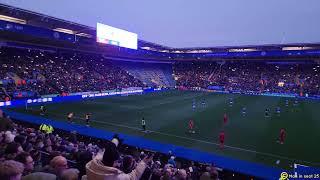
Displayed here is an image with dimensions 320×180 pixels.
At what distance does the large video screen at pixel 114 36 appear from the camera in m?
58.2

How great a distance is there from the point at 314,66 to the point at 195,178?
8730 centimetres

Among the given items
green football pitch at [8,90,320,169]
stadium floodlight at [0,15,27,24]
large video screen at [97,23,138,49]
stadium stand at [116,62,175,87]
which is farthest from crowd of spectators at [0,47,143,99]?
green football pitch at [8,90,320,169]

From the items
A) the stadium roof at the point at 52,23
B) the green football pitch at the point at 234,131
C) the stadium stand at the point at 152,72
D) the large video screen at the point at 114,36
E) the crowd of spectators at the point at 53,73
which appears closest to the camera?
the green football pitch at the point at 234,131

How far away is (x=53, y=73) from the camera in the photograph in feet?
185

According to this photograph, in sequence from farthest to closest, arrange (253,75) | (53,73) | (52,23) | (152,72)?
1. (152,72)
2. (253,75)
3. (53,73)
4. (52,23)

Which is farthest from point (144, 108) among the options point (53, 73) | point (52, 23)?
point (53, 73)

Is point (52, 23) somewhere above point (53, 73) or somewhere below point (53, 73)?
above

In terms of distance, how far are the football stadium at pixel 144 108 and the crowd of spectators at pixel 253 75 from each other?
347 millimetres

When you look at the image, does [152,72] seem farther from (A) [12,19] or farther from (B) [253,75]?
(A) [12,19]

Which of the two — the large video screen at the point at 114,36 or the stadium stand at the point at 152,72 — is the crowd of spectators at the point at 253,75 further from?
the large video screen at the point at 114,36

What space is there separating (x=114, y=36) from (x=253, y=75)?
171 feet

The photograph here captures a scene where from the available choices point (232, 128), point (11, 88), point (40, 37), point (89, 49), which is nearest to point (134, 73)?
point (89, 49)

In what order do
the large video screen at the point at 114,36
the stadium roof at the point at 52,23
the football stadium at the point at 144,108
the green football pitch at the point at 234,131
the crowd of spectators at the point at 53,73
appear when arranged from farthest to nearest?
the large video screen at the point at 114,36 < the crowd of spectators at the point at 53,73 < the stadium roof at the point at 52,23 < the green football pitch at the point at 234,131 < the football stadium at the point at 144,108

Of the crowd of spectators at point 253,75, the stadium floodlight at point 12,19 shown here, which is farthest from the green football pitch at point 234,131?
the crowd of spectators at point 253,75
